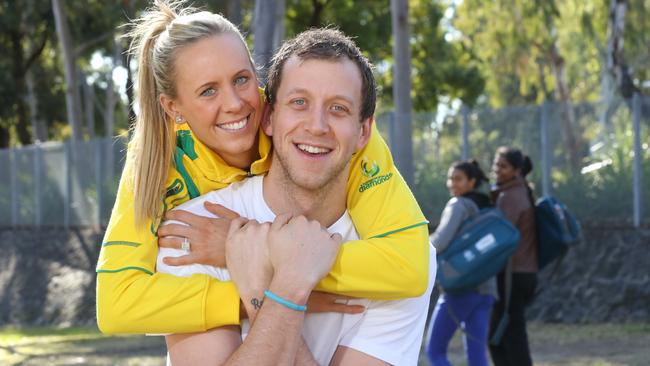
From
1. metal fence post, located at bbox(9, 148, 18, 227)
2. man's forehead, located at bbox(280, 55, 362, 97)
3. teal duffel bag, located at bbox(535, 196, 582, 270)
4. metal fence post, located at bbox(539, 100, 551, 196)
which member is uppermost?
man's forehead, located at bbox(280, 55, 362, 97)

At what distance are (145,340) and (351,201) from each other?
40.5 ft

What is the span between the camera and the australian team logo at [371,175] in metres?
3.73

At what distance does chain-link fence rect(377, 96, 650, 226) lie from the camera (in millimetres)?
14492

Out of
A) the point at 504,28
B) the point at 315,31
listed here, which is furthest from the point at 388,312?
the point at 504,28

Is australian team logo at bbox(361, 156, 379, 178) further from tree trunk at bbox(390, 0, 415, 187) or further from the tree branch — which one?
the tree branch

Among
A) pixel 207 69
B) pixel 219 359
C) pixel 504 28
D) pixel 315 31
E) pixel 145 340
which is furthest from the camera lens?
pixel 504 28

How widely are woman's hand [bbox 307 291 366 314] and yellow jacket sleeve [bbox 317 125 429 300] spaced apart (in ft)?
0.12

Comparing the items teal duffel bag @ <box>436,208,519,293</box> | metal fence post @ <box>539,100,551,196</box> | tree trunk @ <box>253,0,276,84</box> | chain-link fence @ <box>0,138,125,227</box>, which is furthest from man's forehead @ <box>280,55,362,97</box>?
chain-link fence @ <box>0,138,125,227</box>

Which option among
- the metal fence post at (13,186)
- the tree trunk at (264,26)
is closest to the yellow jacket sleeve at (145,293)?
the tree trunk at (264,26)

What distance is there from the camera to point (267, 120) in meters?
3.67

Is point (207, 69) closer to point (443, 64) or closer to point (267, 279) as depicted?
point (267, 279)

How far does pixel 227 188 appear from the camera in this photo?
3688mm

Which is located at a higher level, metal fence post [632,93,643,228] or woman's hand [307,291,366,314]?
woman's hand [307,291,366,314]

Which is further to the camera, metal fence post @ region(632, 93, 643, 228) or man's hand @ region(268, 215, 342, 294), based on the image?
metal fence post @ region(632, 93, 643, 228)
